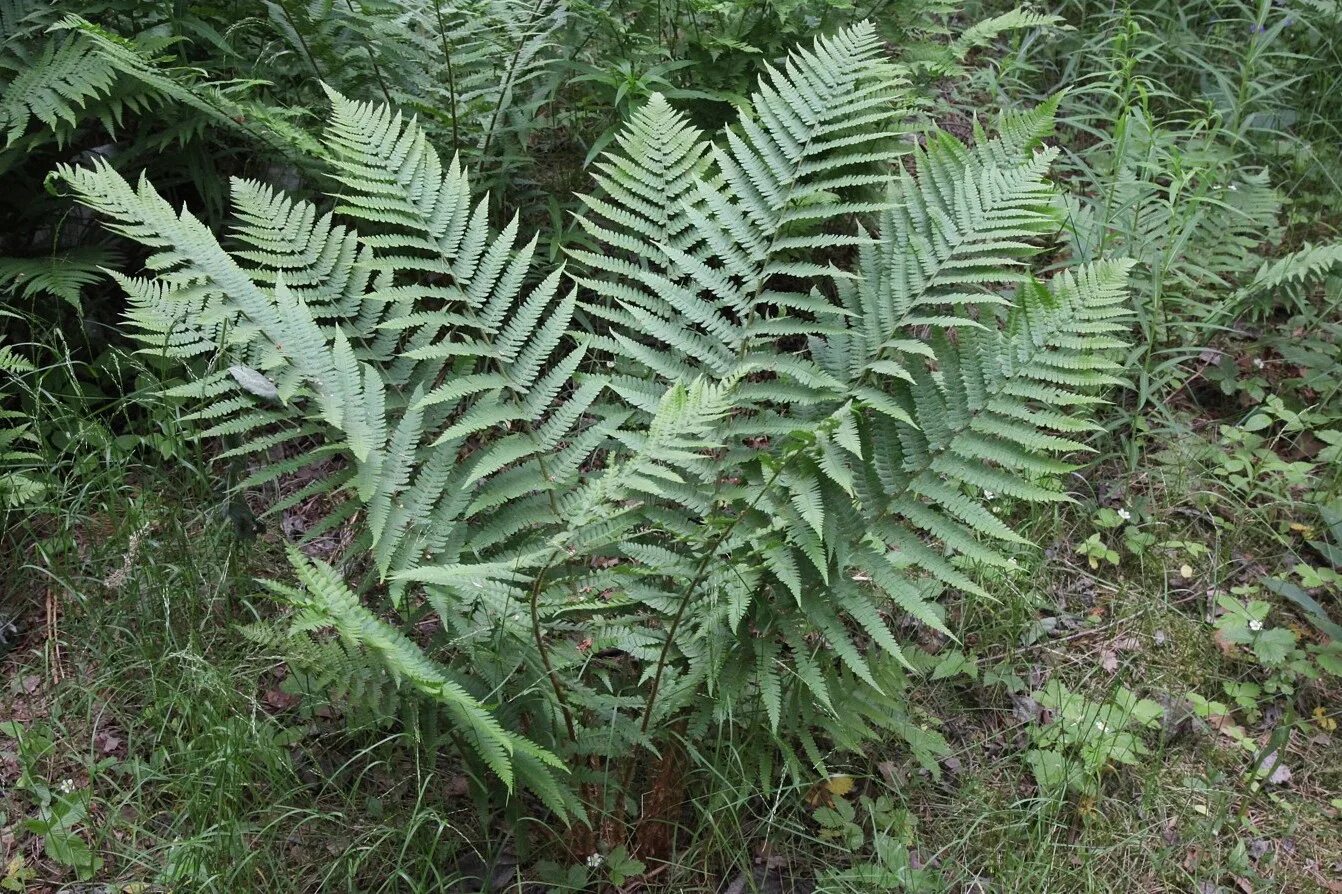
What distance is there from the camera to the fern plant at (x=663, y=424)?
1907mm

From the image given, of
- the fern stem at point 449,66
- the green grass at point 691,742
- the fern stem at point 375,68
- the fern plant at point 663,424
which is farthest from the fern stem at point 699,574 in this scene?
the fern stem at point 375,68

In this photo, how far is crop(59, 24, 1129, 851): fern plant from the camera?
191 centimetres

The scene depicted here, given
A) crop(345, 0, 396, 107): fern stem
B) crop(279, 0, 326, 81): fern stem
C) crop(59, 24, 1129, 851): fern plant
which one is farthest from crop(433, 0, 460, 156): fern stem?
crop(59, 24, 1129, 851): fern plant

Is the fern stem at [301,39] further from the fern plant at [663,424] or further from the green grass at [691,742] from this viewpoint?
the green grass at [691,742]

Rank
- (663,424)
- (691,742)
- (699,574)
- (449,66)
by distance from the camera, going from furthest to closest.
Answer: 1. (449,66)
2. (691,742)
3. (699,574)
4. (663,424)

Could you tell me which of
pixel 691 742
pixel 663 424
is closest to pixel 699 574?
pixel 663 424

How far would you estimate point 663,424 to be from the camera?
1716mm

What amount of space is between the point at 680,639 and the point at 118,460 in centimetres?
148

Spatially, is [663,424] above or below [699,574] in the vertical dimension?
above

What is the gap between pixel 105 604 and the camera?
2.52 m

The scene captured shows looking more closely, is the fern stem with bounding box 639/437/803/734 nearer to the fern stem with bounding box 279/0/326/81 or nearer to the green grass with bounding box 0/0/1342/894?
the green grass with bounding box 0/0/1342/894

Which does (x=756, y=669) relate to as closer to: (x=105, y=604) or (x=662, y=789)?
(x=662, y=789)

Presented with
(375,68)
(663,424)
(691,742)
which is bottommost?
(691,742)

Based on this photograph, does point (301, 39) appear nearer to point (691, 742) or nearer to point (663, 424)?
point (663, 424)
